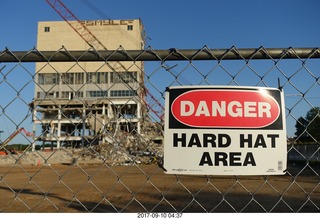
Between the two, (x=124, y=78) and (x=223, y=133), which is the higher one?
(x=124, y=78)

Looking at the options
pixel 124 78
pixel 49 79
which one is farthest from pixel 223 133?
pixel 49 79

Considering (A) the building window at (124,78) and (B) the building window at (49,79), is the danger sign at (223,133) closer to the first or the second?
(A) the building window at (124,78)

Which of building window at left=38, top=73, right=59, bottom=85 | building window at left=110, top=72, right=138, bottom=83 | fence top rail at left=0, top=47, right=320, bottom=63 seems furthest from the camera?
building window at left=38, top=73, right=59, bottom=85

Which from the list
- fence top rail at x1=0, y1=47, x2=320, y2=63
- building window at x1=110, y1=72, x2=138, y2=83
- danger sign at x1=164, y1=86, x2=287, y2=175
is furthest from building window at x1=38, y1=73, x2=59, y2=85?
danger sign at x1=164, y1=86, x2=287, y2=175

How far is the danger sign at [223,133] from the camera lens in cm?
183

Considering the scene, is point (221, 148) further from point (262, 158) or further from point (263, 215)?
point (263, 215)

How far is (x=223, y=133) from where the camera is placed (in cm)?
183

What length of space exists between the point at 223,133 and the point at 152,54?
65cm

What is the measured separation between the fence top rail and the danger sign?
240 mm

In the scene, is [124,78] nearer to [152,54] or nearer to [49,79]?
[152,54]

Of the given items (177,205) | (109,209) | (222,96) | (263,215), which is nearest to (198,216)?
(263,215)

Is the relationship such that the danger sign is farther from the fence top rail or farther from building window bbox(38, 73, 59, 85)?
building window bbox(38, 73, 59, 85)

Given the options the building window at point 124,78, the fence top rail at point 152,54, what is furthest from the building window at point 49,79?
the building window at point 124,78

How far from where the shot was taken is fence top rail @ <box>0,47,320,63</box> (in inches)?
77.6
